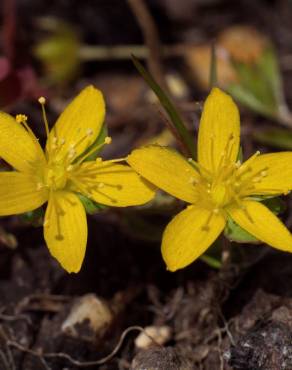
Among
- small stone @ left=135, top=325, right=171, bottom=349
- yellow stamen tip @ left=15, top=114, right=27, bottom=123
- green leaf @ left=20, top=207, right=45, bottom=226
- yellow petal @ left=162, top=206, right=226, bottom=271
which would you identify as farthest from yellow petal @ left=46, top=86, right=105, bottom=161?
small stone @ left=135, top=325, right=171, bottom=349

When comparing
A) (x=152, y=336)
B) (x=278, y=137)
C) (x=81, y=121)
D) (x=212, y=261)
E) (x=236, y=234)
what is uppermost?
(x=81, y=121)

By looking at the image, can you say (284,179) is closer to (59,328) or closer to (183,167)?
(183,167)

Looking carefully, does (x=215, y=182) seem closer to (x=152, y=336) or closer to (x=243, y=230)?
(x=243, y=230)

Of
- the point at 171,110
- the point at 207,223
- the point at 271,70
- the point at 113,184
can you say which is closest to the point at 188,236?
the point at 207,223

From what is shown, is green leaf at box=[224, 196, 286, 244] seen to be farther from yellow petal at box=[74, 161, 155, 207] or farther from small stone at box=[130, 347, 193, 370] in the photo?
small stone at box=[130, 347, 193, 370]

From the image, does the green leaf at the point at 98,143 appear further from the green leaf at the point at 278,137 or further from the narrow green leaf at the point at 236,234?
the green leaf at the point at 278,137

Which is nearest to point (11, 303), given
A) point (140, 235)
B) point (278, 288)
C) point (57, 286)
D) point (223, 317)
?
point (57, 286)

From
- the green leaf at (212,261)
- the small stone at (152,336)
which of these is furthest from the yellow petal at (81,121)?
the small stone at (152,336)
